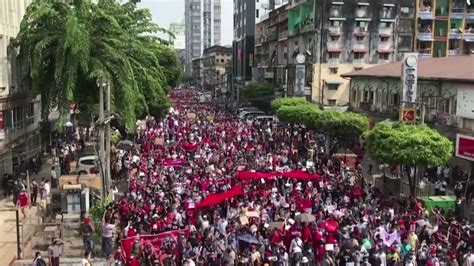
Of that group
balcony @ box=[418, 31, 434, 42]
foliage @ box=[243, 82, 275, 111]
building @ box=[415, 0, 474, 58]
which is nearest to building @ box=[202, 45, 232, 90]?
foliage @ box=[243, 82, 275, 111]

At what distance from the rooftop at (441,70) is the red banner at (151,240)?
19784 millimetres

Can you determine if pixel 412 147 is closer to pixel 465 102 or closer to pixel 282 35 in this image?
pixel 465 102

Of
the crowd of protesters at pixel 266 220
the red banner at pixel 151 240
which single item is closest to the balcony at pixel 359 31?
the crowd of protesters at pixel 266 220

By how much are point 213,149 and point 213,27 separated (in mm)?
167114

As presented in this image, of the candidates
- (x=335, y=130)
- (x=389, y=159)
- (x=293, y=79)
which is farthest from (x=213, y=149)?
(x=293, y=79)

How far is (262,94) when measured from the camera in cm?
7312

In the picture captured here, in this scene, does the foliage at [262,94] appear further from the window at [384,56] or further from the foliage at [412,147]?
the foliage at [412,147]

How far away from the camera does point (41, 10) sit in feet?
86.8

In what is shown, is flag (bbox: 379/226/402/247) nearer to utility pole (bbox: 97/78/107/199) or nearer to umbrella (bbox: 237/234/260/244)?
umbrella (bbox: 237/234/260/244)

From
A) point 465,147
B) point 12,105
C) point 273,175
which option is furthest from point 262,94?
point 273,175

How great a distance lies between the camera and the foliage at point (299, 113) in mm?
42625

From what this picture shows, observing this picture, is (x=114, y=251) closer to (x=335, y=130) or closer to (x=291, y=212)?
(x=291, y=212)

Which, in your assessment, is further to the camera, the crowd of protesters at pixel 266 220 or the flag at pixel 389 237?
the flag at pixel 389 237

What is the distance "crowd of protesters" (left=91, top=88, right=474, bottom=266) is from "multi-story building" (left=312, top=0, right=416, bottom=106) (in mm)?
29751
